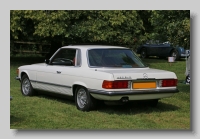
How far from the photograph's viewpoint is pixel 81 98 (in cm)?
834

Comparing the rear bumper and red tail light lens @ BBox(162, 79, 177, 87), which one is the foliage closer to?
red tail light lens @ BBox(162, 79, 177, 87)

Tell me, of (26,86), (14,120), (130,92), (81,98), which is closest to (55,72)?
(81,98)

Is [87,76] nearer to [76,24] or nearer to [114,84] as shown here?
[114,84]

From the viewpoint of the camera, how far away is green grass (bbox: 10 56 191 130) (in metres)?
7.29

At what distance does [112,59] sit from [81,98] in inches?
41.4

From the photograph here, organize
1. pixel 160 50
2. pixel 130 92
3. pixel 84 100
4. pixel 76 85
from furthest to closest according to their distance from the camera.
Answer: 1. pixel 160 50
2. pixel 76 85
3. pixel 84 100
4. pixel 130 92

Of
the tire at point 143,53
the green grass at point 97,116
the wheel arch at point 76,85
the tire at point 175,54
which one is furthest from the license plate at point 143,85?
the tire at point 143,53

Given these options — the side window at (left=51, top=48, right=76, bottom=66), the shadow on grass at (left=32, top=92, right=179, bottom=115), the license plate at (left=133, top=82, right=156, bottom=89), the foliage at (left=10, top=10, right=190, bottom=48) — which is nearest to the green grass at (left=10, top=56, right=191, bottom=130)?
the shadow on grass at (left=32, top=92, right=179, bottom=115)

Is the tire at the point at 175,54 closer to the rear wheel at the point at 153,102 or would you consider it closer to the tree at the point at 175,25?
the tree at the point at 175,25

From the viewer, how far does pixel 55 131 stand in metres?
6.90

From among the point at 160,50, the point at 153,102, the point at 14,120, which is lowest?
the point at 14,120

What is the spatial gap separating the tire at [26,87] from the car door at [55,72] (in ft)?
1.55

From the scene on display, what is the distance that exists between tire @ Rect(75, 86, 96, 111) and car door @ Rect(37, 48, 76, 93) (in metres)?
0.35

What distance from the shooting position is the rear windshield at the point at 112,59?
8312 millimetres
